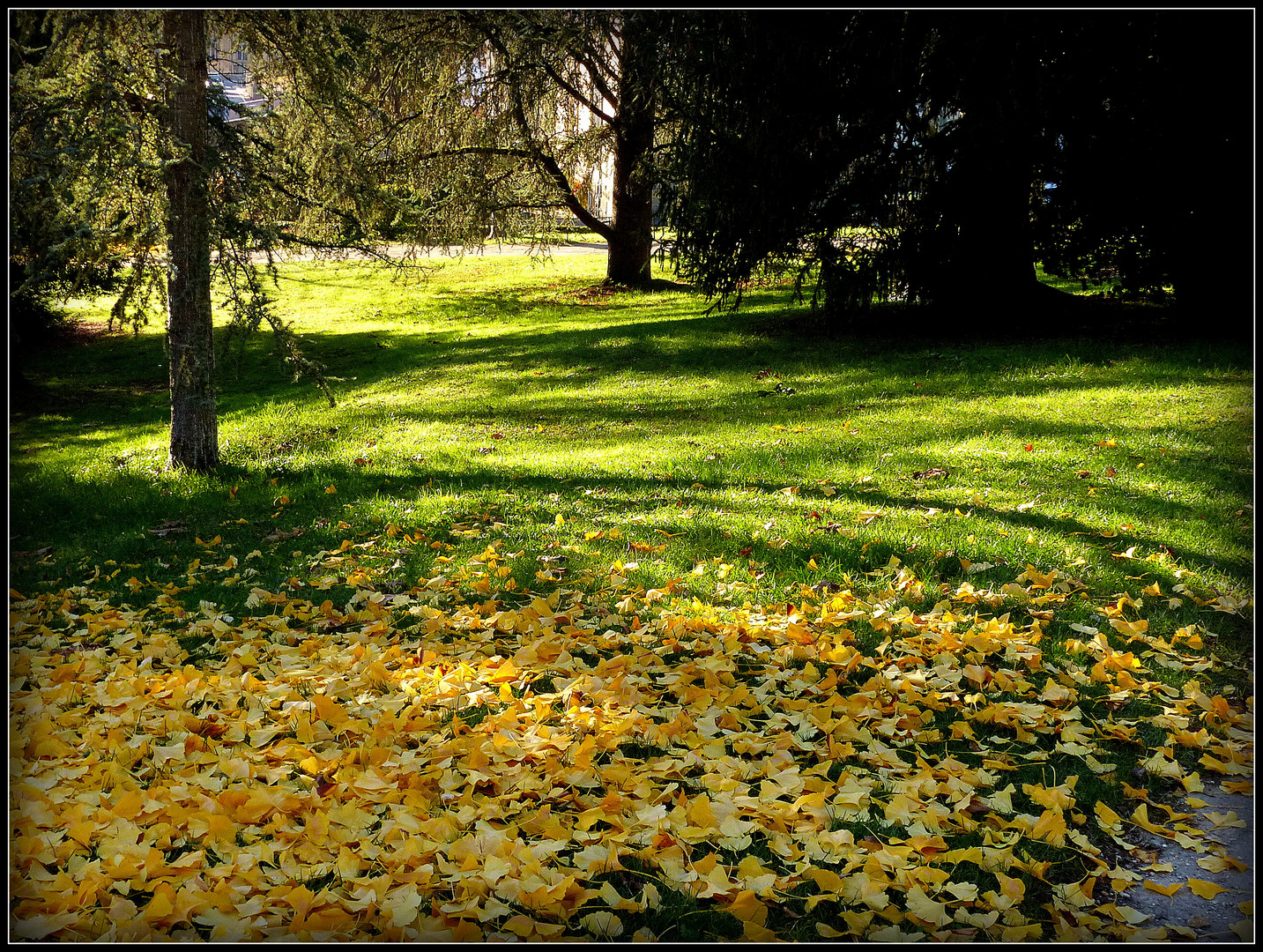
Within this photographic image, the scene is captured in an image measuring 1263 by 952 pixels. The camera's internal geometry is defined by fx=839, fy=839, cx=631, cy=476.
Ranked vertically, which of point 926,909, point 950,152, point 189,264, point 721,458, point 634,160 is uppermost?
point 634,160

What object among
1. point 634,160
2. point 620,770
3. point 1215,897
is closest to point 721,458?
point 620,770

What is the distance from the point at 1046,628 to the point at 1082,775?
1.21 metres

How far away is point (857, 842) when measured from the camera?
2479 mm

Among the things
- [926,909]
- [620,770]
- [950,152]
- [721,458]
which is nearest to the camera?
[926,909]

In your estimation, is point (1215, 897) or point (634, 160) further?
point (634, 160)

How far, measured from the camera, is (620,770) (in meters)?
2.76

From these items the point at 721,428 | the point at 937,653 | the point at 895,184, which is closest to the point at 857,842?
the point at 937,653

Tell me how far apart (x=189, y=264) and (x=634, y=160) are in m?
12.3

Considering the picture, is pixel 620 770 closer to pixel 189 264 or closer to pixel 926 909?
pixel 926 909

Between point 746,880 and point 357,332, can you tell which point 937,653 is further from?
point 357,332

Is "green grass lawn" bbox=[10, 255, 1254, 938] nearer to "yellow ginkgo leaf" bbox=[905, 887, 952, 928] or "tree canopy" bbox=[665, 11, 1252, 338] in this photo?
"yellow ginkgo leaf" bbox=[905, 887, 952, 928]

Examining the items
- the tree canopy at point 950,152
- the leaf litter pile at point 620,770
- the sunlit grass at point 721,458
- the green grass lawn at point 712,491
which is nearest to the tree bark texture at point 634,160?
the tree canopy at point 950,152

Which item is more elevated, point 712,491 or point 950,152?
point 950,152

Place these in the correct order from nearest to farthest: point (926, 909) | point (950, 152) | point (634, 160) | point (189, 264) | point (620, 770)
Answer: point (926, 909), point (620, 770), point (189, 264), point (950, 152), point (634, 160)
